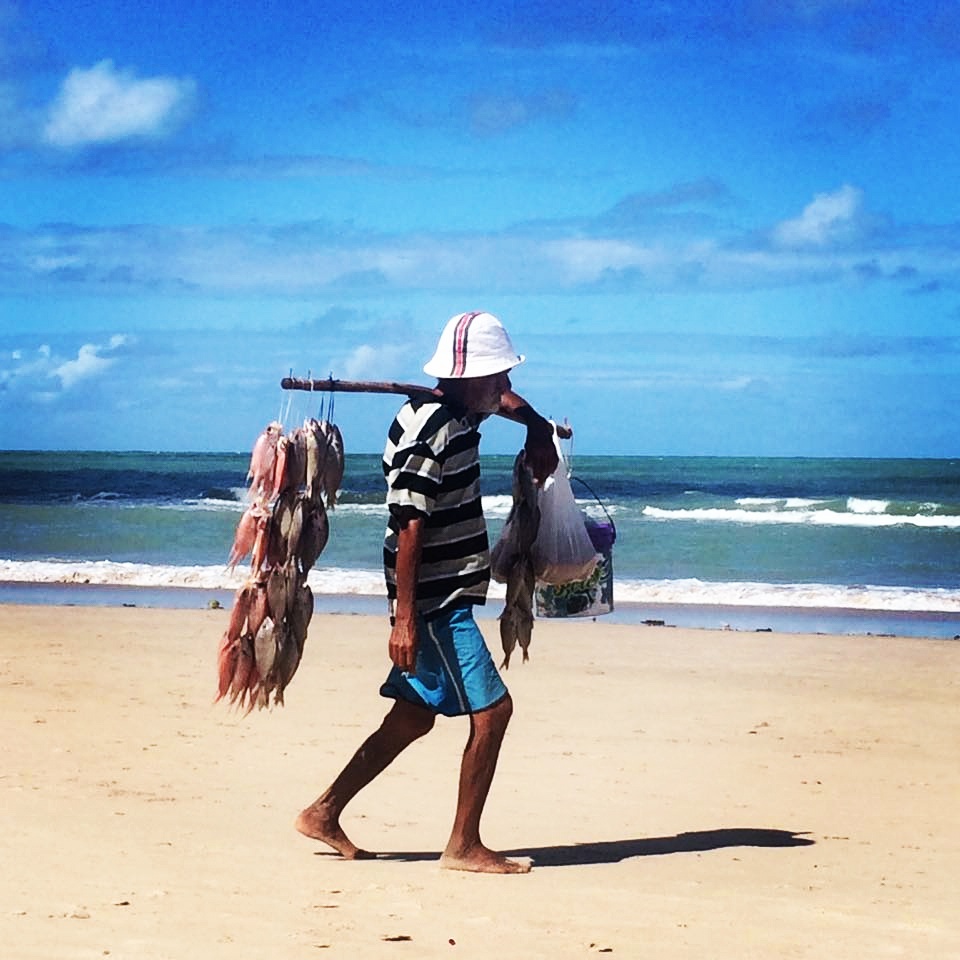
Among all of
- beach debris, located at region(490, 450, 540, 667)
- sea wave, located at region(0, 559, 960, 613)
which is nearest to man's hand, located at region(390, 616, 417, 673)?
beach debris, located at region(490, 450, 540, 667)

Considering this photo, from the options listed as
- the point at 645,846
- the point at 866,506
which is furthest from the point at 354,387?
the point at 866,506

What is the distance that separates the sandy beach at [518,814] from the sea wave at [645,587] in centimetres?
539

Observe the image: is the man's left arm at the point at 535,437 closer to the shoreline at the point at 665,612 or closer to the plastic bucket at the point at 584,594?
the plastic bucket at the point at 584,594

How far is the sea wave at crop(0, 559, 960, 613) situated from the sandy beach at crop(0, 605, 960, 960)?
17.7ft

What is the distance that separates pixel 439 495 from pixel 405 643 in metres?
0.49

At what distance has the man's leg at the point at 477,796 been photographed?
196 inches

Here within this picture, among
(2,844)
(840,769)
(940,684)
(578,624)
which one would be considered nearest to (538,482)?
(2,844)

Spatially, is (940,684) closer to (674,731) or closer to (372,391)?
(674,731)

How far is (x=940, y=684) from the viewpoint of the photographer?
10.7 m

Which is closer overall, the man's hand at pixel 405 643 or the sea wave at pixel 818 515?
the man's hand at pixel 405 643

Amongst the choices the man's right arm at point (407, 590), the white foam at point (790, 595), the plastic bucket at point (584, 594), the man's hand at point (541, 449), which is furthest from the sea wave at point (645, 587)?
the man's right arm at point (407, 590)

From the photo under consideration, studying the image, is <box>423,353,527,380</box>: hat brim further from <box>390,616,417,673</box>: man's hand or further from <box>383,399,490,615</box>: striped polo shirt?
<box>390,616,417,673</box>: man's hand

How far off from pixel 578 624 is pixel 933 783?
6903mm

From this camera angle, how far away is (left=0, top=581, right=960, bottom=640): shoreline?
1447 centimetres
